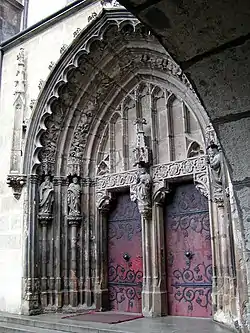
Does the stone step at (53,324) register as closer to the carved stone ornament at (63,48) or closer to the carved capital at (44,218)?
the carved capital at (44,218)

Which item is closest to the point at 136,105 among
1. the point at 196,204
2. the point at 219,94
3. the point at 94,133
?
the point at 94,133

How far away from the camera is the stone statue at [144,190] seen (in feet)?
20.3

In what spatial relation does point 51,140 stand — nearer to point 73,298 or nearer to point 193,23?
point 73,298

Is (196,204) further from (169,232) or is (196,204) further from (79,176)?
(79,176)

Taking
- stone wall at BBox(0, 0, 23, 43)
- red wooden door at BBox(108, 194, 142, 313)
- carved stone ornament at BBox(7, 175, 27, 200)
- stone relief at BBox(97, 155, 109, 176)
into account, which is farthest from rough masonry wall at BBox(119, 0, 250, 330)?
stone wall at BBox(0, 0, 23, 43)

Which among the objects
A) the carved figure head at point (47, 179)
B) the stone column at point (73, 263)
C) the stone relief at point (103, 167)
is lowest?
the stone column at point (73, 263)

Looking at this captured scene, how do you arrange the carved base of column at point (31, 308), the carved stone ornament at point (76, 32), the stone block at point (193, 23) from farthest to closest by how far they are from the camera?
the carved stone ornament at point (76, 32)
the carved base of column at point (31, 308)
the stone block at point (193, 23)

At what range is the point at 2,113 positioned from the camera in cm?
775

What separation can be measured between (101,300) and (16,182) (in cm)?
239

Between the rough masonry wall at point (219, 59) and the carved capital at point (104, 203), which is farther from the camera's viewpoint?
the carved capital at point (104, 203)

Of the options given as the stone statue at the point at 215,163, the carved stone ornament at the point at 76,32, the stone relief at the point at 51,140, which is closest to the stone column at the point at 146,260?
the stone statue at the point at 215,163

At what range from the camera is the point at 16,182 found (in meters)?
6.76

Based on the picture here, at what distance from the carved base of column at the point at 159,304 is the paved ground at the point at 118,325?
173 millimetres

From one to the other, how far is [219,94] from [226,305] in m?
4.05
